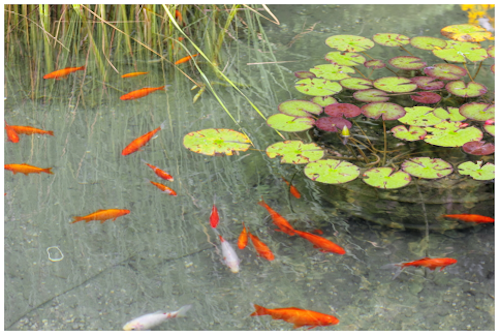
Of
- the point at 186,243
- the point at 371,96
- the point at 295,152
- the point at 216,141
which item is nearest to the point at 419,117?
the point at 371,96

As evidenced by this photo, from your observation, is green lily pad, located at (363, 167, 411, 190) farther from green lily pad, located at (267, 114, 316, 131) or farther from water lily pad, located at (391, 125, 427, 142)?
green lily pad, located at (267, 114, 316, 131)

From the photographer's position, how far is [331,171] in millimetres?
1726

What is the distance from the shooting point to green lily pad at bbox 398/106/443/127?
1955mm

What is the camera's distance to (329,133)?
6.53 feet

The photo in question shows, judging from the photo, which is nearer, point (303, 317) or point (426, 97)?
point (303, 317)

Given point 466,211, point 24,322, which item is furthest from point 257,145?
point 24,322

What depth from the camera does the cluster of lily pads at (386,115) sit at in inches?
68.3

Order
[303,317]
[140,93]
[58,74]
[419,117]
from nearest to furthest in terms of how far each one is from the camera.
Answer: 1. [303,317]
2. [419,117]
3. [140,93]
4. [58,74]

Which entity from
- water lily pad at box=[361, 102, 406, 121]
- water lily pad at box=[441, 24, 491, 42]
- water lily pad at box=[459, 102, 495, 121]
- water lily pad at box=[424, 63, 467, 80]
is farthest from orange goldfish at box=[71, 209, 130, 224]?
water lily pad at box=[441, 24, 491, 42]

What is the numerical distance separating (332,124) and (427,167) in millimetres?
436

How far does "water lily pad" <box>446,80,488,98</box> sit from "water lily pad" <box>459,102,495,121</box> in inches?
2.9

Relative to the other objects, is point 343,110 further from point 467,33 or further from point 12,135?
point 12,135

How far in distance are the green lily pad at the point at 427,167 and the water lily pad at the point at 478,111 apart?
0.35m

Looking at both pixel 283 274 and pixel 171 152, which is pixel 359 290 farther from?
pixel 171 152
